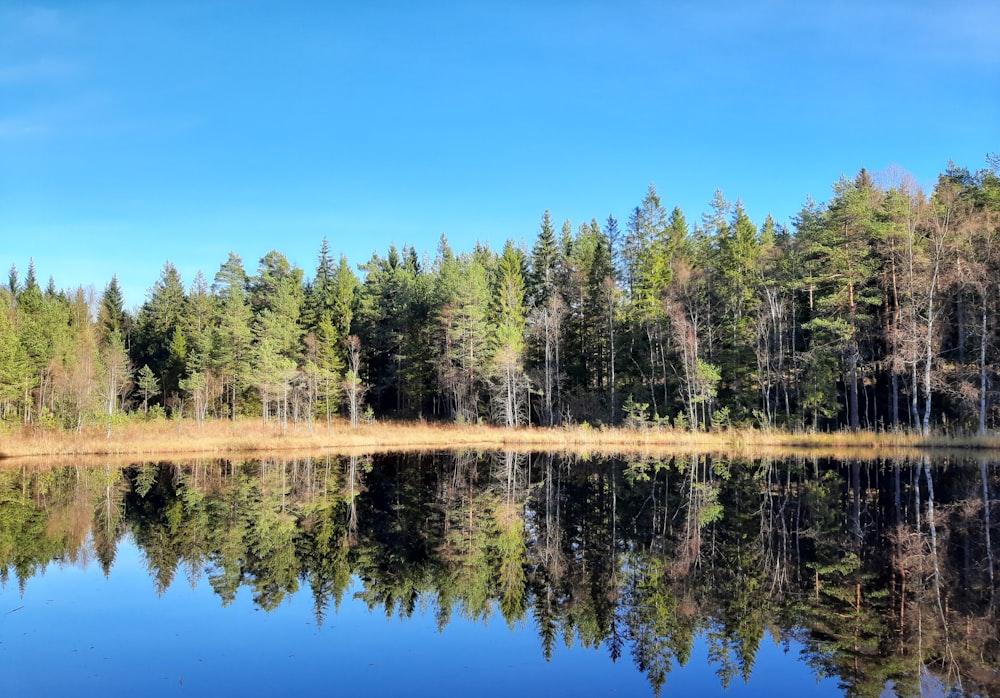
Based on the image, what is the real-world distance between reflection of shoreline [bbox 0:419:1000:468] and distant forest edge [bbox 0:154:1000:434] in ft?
7.99

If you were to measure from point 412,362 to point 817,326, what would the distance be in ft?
109

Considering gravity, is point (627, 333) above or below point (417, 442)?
above

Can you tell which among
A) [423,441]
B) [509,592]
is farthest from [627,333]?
[509,592]

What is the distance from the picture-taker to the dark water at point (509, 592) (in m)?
8.23

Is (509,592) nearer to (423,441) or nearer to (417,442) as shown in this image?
(423,441)

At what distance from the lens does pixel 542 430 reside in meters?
46.0

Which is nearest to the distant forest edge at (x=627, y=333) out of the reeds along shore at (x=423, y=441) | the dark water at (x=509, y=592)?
the reeds along shore at (x=423, y=441)

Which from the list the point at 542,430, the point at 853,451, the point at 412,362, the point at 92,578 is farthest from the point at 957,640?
the point at 412,362

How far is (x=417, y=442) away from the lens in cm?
4550

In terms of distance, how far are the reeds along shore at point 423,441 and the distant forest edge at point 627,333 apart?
2.35 m

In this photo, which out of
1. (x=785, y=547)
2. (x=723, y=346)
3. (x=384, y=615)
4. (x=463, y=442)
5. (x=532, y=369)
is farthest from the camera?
(x=532, y=369)

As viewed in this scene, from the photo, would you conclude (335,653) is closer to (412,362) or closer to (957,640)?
(957,640)

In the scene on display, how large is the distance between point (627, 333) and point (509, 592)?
41.6 metres

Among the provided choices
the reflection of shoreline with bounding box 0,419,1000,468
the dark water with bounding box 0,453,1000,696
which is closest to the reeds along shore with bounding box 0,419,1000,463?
the reflection of shoreline with bounding box 0,419,1000,468
